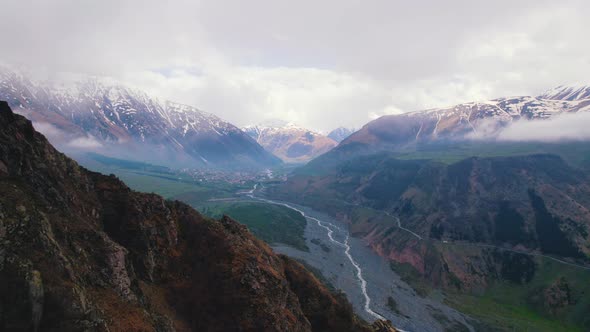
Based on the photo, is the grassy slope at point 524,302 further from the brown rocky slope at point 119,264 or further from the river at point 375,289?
the brown rocky slope at point 119,264

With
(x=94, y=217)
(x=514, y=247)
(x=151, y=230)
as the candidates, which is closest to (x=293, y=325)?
(x=151, y=230)

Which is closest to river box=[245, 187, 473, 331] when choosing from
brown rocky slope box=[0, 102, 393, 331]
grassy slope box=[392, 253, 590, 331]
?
grassy slope box=[392, 253, 590, 331]

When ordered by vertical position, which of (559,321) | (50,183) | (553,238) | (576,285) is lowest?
(559,321)

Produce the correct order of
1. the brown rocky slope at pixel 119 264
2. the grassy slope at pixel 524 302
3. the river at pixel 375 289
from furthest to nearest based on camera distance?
the grassy slope at pixel 524 302, the river at pixel 375 289, the brown rocky slope at pixel 119 264

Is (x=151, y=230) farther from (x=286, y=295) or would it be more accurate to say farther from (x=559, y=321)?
(x=559, y=321)

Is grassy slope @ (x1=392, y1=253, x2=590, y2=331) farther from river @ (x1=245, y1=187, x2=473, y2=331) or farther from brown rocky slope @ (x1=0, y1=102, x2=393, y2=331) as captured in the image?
brown rocky slope @ (x1=0, y1=102, x2=393, y2=331)

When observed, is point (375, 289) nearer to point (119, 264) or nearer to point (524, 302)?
point (524, 302)

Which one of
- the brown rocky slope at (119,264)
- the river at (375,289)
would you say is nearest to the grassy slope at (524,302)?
the river at (375,289)

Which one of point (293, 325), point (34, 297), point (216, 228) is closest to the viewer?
point (34, 297)

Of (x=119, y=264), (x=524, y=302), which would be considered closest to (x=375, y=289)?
(x=524, y=302)
